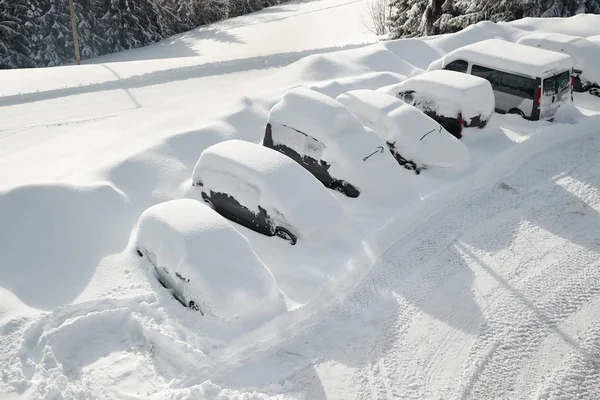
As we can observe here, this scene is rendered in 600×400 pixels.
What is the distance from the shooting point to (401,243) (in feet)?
33.2

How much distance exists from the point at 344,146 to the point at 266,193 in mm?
2330

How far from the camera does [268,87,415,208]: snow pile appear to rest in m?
11.1

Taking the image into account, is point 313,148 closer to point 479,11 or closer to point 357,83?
point 357,83

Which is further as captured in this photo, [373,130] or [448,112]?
[448,112]

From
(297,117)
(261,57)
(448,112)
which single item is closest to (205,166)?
(297,117)

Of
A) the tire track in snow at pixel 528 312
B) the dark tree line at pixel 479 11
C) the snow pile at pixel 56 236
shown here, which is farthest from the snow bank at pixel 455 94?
the dark tree line at pixel 479 11

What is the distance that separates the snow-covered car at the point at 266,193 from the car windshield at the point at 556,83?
7188 mm

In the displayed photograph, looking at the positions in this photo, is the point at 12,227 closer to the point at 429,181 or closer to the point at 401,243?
the point at 401,243

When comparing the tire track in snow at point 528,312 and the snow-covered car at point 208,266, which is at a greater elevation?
the snow-covered car at point 208,266

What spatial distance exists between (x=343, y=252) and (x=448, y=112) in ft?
18.1

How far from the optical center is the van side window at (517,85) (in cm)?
1401

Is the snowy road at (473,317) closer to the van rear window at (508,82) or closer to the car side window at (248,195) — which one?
the car side window at (248,195)

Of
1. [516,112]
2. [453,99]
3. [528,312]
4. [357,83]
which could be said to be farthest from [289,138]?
[516,112]

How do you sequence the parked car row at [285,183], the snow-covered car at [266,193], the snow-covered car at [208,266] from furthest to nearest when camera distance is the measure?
the snow-covered car at [266,193] < the parked car row at [285,183] < the snow-covered car at [208,266]
